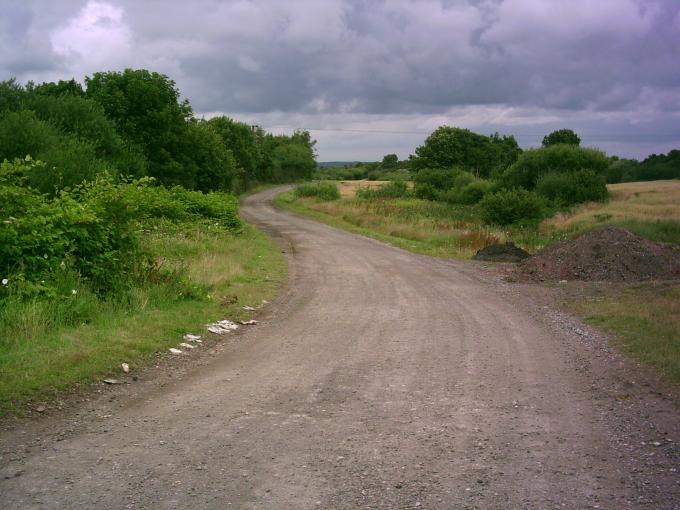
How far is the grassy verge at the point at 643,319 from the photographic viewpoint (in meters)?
8.09

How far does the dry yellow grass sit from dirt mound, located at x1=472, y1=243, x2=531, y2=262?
14.4 m

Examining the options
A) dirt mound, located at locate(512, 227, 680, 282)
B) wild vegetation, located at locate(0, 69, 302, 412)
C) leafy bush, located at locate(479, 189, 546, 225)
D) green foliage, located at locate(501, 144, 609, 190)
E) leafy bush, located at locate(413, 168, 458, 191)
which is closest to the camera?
wild vegetation, located at locate(0, 69, 302, 412)

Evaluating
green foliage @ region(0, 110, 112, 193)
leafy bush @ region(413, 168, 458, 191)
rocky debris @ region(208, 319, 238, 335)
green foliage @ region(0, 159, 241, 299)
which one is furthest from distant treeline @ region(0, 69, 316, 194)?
leafy bush @ region(413, 168, 458, 191)

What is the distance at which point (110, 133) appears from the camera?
1273 inches

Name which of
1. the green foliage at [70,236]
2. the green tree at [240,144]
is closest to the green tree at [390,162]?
the green tree at [240,144]

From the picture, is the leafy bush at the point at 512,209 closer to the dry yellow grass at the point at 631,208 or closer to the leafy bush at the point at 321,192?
the dry yellow grass at the point at 631,208

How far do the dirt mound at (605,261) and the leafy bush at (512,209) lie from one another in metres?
19.4

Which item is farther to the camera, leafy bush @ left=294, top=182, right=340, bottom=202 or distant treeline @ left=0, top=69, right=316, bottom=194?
leafy bush @ left=294, top=182, right=340, bottom=202

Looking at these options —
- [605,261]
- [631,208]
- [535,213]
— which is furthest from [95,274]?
[631,208]

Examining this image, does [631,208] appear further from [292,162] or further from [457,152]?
[292,162]

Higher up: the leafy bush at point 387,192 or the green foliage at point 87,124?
the green foliage at point 87,124

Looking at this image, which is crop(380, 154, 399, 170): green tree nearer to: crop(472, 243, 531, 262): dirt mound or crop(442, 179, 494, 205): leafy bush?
crop(442, 179, 494, 205): leafy bush

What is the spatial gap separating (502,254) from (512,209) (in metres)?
17.6

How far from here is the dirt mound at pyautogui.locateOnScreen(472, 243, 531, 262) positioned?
68.3ft
